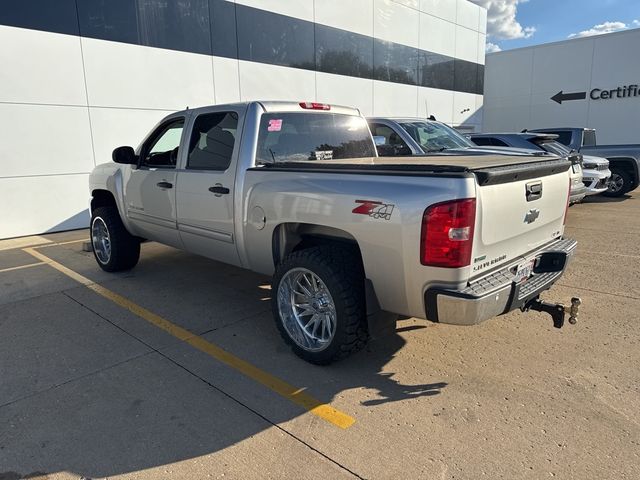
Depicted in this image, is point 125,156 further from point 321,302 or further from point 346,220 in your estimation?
point 346,220

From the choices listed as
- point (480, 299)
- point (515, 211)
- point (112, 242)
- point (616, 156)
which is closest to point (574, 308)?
point (515, 211)

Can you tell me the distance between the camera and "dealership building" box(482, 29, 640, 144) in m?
24.1

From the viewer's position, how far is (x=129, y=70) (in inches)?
398

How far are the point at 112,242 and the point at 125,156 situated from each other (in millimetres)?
1206

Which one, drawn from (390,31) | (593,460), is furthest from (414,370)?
(390,31)

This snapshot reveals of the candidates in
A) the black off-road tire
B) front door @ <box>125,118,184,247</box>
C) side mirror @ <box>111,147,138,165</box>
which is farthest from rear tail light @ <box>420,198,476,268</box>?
the black off-road tire

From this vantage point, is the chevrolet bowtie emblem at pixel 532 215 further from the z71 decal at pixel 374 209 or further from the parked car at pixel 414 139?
the parked car at pixel 414 139

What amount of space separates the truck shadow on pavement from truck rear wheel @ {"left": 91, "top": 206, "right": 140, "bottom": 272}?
148 centimetres

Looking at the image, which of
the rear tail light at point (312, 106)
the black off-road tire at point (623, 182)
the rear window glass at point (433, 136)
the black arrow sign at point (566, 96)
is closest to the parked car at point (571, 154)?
the black off-road tire at point (623, 182)

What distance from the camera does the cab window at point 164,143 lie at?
17.2ft

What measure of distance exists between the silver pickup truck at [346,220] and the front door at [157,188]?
0.03 m

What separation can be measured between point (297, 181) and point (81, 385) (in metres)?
2.16

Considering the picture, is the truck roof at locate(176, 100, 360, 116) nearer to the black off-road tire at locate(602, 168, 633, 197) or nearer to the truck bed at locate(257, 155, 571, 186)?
the truck bed at locate(257, 155, 571, 186)

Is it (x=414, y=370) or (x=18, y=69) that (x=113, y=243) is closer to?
(x=414, y=370)
